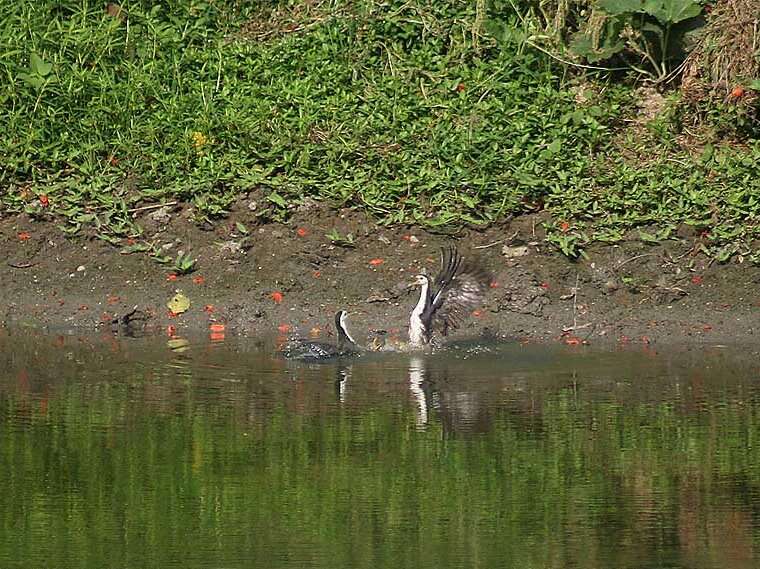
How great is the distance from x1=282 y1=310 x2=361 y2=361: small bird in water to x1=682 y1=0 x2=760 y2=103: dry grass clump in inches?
132

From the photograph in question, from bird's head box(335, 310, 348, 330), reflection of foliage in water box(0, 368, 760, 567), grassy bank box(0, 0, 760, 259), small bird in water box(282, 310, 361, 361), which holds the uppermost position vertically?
grassy bank box(0, 0, 760, 259)

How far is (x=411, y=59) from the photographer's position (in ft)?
41.7

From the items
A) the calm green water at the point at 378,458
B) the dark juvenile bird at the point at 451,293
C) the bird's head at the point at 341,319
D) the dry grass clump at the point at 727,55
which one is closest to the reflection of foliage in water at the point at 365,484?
the calm green water at the point at 378,458

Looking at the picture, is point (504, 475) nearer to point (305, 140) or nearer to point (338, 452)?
point (338, 452)

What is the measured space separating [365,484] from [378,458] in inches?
16.8

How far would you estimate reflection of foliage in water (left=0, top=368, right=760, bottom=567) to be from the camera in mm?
6273

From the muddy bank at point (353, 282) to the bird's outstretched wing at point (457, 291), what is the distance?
0.17 metres

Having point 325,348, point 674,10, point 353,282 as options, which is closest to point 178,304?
point 353,282

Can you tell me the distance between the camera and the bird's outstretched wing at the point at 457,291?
1047 cm

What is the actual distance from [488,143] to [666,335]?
6.93 ft

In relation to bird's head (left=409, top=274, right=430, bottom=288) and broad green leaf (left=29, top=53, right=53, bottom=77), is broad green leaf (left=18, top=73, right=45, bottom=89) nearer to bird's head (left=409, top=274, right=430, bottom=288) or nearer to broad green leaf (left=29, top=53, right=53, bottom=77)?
broad green leaf (left=29, top=53, right=53, bottom=77)

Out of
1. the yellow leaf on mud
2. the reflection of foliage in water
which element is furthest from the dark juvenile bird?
the reflection of foliage in water

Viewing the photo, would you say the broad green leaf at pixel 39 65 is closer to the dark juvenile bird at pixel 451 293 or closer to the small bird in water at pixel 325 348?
the small bird in water at pixel 325 348

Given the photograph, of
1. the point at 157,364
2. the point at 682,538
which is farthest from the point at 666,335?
the point at 682,538
